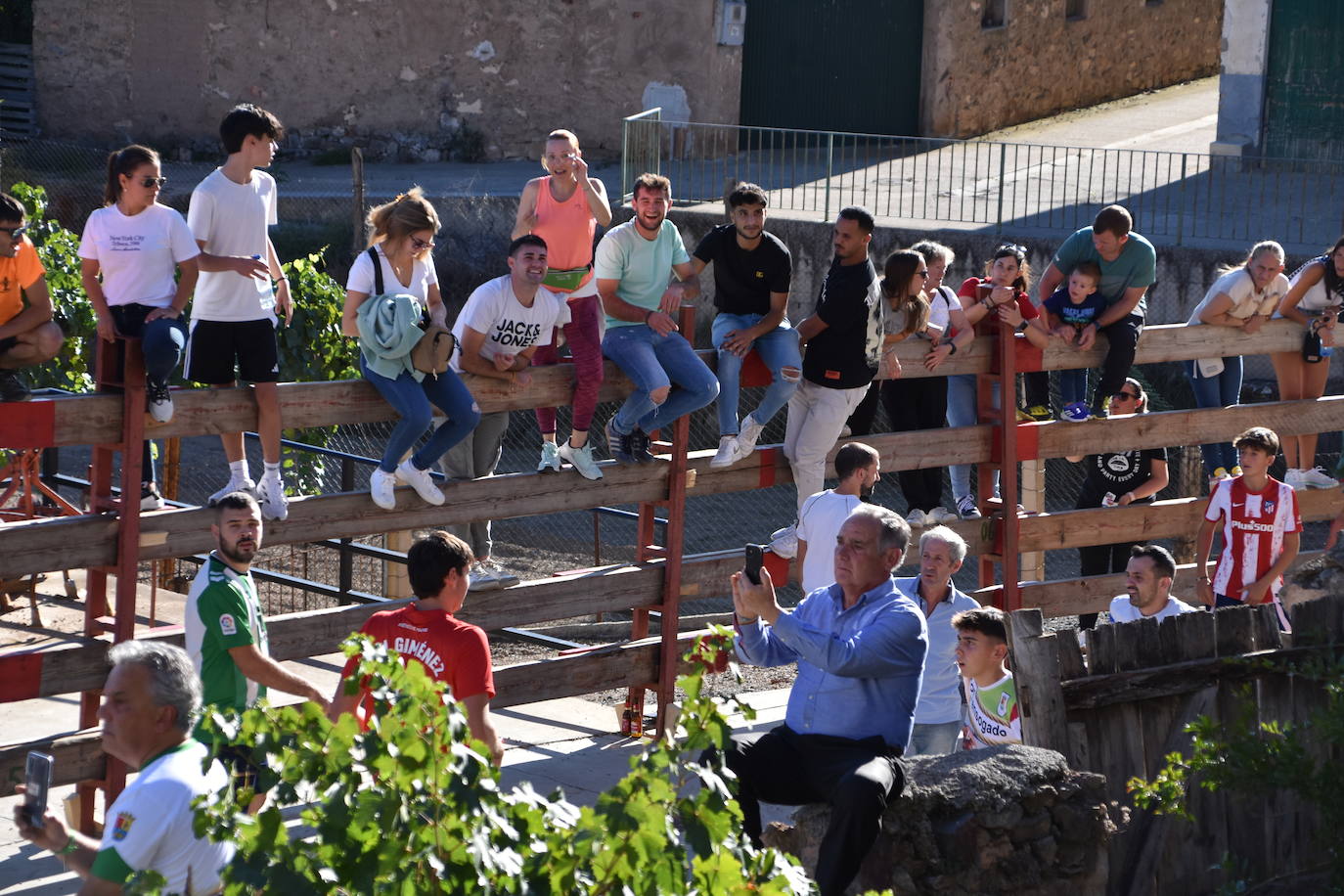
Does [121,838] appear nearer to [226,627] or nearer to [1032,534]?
[226,627]

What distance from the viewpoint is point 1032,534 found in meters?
8.42

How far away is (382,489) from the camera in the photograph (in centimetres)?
665

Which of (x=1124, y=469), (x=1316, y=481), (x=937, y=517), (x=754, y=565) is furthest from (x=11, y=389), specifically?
(x=1316, y=481)

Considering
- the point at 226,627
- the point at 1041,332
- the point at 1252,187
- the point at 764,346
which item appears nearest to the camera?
the point at 226,627

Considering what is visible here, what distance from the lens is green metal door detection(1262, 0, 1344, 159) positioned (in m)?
18.8

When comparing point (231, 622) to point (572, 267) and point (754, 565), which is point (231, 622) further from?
point (572, 267)

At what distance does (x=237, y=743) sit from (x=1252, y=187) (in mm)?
15991

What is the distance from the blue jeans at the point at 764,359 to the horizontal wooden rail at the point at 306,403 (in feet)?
0.66

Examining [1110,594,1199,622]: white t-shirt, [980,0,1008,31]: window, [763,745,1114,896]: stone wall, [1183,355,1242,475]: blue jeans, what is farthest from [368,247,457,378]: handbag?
[980,0,1008,31]: window

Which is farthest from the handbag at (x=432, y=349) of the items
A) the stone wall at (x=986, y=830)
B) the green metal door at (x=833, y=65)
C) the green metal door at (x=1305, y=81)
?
the green metal door at (x=833, y=65)

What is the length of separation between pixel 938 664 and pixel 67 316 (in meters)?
7.33

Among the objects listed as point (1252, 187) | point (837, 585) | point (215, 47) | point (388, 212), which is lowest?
point (837, 585)

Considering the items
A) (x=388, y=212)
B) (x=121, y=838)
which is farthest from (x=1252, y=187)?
(x=121, y=838)

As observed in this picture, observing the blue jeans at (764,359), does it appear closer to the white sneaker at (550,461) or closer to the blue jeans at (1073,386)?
the white sneaker at (550,461)
